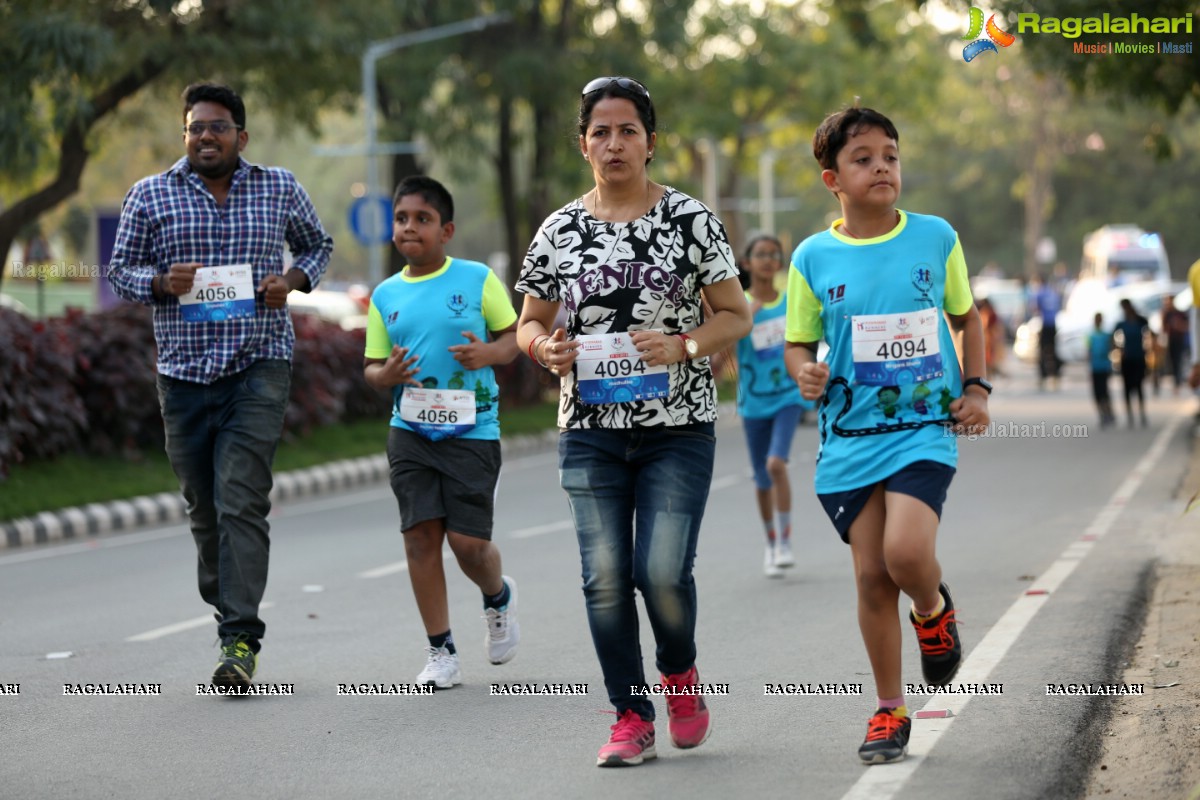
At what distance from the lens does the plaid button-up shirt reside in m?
7.21

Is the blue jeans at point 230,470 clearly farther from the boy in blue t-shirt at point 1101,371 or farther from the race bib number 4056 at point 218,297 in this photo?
the boy in blue t-shirt at point 1101,371

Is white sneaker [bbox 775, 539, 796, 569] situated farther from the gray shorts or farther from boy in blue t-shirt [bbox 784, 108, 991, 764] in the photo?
boy in blue t-shirt [bbox 784, 108, 991, 764]

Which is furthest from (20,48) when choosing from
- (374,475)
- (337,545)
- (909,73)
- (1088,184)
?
(1088,184)

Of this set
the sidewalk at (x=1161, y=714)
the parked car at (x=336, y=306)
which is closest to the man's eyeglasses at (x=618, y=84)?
the sidewalk at (x=1161, y=714)

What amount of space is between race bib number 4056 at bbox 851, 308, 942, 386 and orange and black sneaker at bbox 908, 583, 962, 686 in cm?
64

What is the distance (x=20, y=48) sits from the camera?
57.7ft

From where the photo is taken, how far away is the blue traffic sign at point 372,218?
26.5 meters

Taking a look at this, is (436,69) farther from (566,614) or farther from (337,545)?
(566,614)

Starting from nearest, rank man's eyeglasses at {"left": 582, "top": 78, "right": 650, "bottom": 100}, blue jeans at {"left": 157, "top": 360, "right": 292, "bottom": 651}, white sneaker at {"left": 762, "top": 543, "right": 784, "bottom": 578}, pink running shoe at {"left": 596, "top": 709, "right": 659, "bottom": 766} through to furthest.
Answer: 1. man's eyeglasses at {"left": 582, "top": 78, "right": 650, "bottom": 100}
2. pink running shoe at {"left": 596, "top": 709, "right": 659, "bottom": 766}
3. blue jeans at {"left": 157, "top": 360, "right": 292, "bottom": 651}
4. white sneaker at {"left": 762, "top": 543, "right": 784, "bottom": 578}

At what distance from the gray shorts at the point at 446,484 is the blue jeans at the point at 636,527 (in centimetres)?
158

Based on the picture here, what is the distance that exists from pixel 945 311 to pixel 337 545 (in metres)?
7.93

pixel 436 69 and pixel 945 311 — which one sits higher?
pixel 436 69

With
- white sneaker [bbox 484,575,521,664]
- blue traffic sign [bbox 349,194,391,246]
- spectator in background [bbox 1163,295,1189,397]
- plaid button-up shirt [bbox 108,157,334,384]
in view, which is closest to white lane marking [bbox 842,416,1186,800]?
white sneaker [bbox 484,575,521,664]

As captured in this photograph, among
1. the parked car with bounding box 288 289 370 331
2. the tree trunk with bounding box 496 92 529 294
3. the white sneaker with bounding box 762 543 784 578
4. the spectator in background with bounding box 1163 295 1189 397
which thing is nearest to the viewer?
the white sneaker with bounding box 762 543 784 578
